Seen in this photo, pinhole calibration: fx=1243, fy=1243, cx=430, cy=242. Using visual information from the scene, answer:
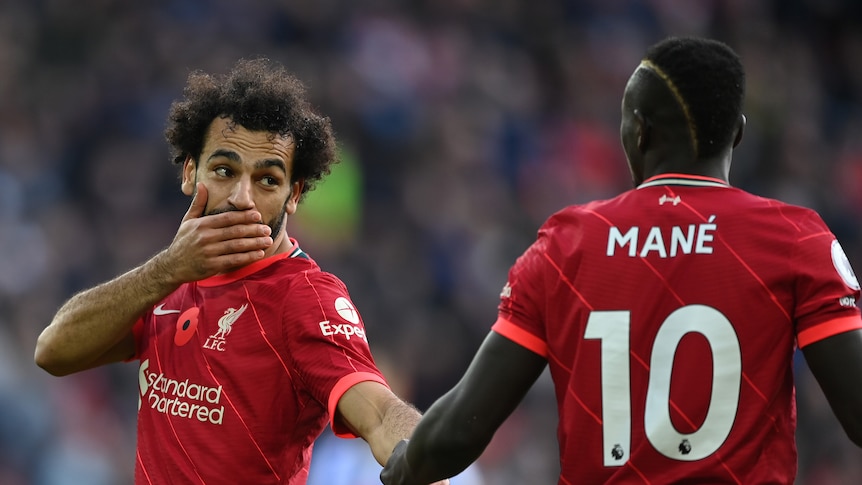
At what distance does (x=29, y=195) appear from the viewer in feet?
36.6

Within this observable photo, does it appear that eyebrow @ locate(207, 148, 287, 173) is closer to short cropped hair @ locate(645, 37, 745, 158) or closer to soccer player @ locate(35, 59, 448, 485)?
soccer player @ locate(35, 59, 448, 485)

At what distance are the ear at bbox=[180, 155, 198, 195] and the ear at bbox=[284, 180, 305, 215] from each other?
34 cm

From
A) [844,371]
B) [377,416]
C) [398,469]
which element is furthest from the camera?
[377,416]

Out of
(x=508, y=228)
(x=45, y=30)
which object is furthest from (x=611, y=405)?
(x=45, y=30)

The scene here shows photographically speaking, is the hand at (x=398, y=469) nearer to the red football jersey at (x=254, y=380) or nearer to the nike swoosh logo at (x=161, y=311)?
the red football jersey at (x=254, y=380)

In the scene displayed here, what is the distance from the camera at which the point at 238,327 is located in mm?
4176

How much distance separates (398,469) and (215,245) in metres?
1.03

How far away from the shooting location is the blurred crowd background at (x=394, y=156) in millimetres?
10375

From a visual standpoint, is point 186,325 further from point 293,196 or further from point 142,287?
point 293,196

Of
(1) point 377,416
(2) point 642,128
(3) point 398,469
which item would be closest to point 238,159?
(1) point 377,416

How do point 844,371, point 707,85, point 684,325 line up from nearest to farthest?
point 844,371 < point 684,325 < point 707,85

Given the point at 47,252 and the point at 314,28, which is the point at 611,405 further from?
the point at 314,28

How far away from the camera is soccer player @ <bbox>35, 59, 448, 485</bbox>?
401cm

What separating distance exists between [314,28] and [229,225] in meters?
9.88
